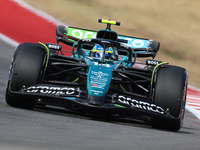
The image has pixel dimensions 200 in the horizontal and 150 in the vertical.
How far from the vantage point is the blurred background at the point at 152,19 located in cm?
1959

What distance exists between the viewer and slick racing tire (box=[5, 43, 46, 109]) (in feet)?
21.5

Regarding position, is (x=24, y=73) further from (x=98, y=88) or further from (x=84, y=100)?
(x=98, y=88)

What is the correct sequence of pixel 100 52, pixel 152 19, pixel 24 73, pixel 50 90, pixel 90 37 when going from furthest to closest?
pixel 152 19 < pixel 90 37 < pixel 100 52 < pixel 24 73 < pixel 50 90

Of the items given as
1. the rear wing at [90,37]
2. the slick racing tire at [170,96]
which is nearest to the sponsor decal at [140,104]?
the slick racing tire at [170,96]

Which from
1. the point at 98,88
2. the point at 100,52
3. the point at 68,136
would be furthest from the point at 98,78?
the point at 68,136

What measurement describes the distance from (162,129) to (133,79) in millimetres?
1184

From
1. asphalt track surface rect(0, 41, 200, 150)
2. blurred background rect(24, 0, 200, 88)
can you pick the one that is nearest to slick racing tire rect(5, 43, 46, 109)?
asphalt track surface rect(0, 41, 200, 150)

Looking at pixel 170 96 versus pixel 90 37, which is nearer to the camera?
pixel 170 96

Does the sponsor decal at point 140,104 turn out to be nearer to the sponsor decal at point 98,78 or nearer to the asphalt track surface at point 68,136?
the sponsor decal at point 98,78

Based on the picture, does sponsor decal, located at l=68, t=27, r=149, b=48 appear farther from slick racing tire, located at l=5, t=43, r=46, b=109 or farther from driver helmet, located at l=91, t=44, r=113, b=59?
slick racing tire, located at l=5, t=43, r=46, b=109

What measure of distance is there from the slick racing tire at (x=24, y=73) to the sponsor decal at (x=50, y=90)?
187 mm

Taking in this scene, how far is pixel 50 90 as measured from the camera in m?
6.36

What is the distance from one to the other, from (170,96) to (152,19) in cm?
1584

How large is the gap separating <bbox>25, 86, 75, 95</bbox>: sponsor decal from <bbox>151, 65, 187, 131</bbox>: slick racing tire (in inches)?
50.9
